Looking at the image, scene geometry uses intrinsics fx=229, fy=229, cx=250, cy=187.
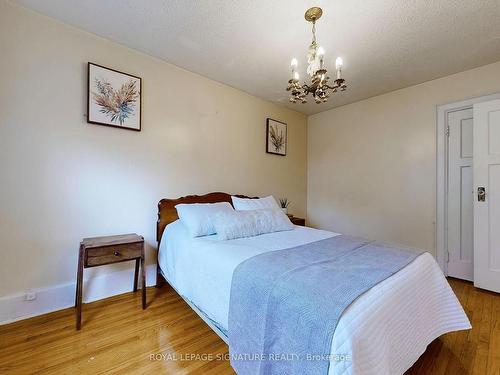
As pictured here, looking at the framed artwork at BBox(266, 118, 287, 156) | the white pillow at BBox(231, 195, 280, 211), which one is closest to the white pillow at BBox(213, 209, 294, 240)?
the white pillow at BBox(231, 195, 280, 211)

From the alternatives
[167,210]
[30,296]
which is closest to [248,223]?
[167,210]

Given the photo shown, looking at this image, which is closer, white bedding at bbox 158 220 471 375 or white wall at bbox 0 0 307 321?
white bedding at bbox 158 220 471 375

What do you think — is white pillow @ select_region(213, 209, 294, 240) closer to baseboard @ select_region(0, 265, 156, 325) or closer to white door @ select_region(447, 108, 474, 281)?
baseboard @ select_region(0, 265, 156, 325)

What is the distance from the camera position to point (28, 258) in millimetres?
1857

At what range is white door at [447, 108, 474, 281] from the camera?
271 centimetres

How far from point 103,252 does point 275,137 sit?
9.16ft

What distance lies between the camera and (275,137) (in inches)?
146

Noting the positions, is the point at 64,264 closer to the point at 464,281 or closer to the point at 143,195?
the point at 143,195

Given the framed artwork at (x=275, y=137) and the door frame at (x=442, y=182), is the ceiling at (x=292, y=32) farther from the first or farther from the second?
the framed artwork at (x=275, y=137)

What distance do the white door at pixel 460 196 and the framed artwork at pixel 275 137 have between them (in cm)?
216

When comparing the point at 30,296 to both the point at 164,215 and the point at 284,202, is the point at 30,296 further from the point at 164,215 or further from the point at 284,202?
the point at 284,202

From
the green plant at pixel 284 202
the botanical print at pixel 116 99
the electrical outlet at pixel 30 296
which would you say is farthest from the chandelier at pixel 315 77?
the electrical outlet at pixel 30 296

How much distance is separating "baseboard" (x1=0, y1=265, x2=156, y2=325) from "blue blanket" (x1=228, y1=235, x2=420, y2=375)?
1.54 meters

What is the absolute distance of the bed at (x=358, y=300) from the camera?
0.89 meters
